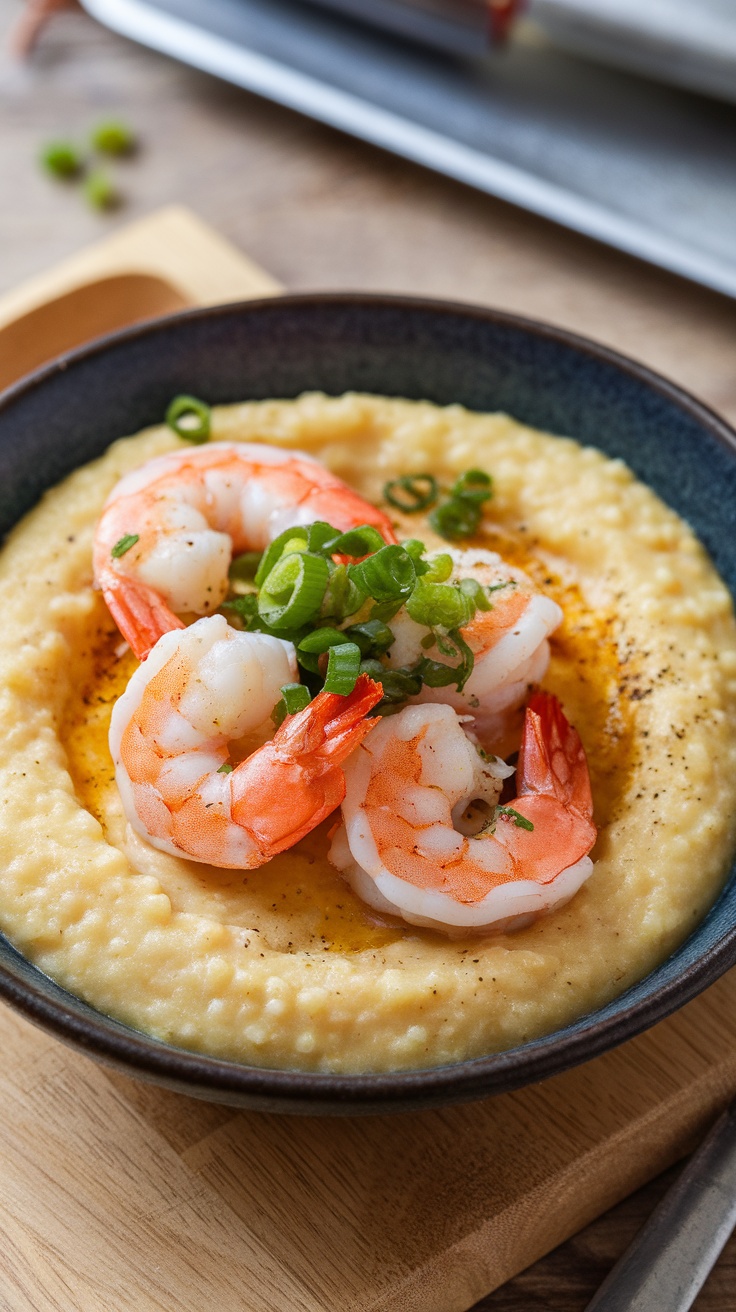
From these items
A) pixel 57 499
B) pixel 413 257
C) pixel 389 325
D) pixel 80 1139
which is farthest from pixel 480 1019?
pixel 413 257

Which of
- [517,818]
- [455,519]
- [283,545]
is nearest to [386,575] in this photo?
[283,545]

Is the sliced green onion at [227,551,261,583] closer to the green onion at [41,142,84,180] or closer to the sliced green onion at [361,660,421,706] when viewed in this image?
the sliced green onion at [361,660,421,706]

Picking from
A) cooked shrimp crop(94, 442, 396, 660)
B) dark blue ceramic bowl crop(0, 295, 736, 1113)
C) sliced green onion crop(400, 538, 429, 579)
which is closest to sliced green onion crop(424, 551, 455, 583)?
sliced green onion crop(400, 538, 429, 579)

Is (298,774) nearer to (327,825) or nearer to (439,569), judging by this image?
(327,825)

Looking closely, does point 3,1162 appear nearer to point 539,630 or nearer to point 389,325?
point 539,630

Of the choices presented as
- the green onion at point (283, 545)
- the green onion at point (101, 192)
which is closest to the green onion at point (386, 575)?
the green onion at point (283, 545)
